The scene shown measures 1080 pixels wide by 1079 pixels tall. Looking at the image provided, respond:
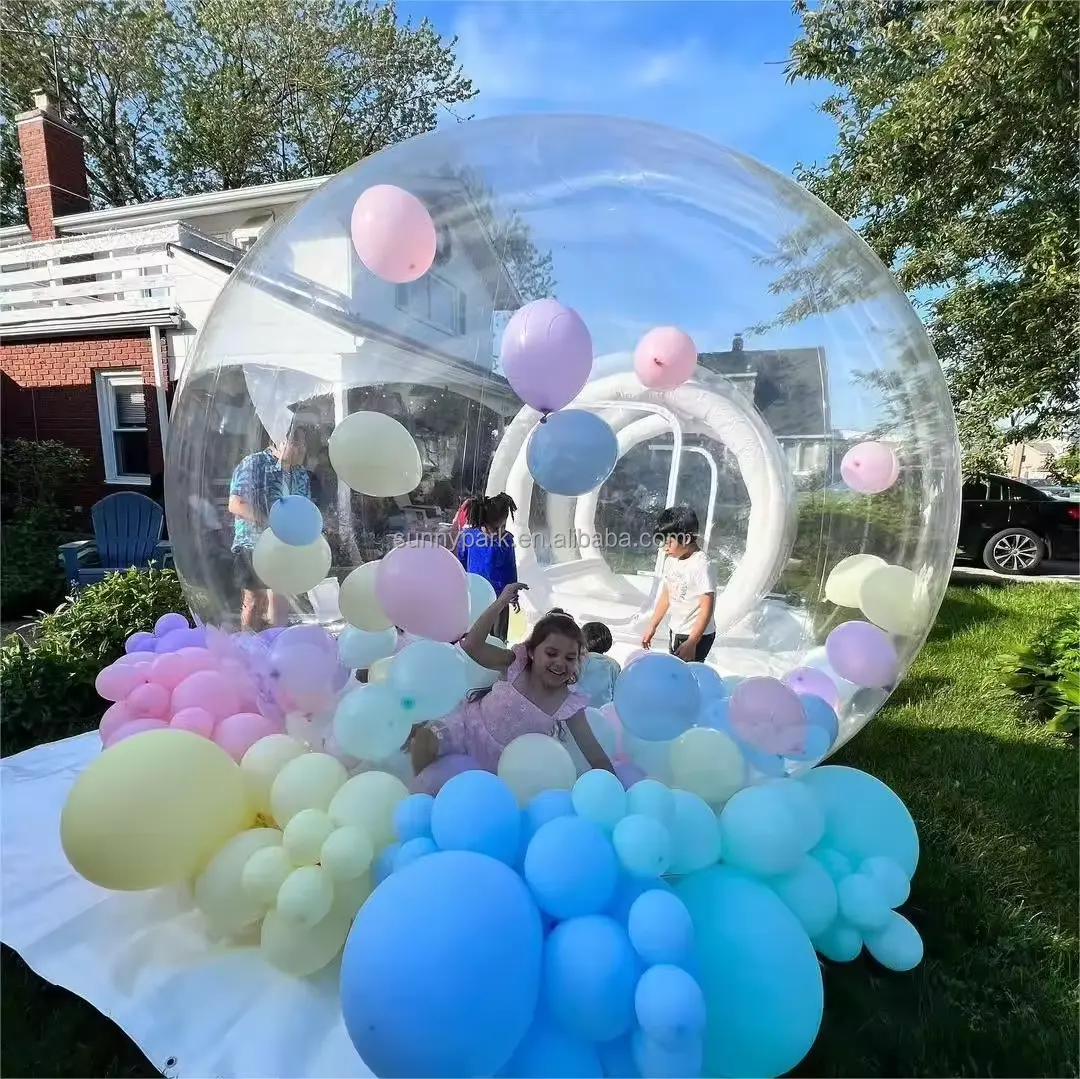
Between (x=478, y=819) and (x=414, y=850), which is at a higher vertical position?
(x=478, y=819)

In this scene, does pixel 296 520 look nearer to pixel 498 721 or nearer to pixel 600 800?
pixel 498 721

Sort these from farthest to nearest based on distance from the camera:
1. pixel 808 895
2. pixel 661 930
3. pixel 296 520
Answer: pixel 296 520 → pixel 808 895 → pixel 661 930

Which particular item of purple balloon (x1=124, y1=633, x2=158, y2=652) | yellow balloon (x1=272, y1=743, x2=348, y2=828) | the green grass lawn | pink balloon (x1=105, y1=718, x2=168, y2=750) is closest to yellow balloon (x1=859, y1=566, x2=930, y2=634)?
the green grass lawn

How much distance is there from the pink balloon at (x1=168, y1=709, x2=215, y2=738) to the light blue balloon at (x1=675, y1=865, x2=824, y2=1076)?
192cm

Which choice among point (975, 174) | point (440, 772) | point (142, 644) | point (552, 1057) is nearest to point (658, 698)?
point (440, 772)

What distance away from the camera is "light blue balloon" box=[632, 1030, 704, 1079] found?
1714mm

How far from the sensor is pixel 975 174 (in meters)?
6.60

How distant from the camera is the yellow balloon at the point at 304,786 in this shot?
2361 millimetres

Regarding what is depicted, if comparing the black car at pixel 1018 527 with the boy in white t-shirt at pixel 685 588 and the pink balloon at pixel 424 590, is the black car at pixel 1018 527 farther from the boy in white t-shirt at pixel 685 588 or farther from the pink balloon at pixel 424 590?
the pink balloon at pixel 424 590

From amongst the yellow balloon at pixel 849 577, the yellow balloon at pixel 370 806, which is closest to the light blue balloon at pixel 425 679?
the yellow balloon at pixel 370 806

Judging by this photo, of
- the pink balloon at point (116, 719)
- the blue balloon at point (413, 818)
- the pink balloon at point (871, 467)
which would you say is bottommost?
the pink balloon at point (116, 719)

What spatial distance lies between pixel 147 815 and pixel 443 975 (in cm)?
114

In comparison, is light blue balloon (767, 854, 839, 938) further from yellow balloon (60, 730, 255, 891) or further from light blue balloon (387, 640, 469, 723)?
yellow balloon (60, 730, 255, 891)

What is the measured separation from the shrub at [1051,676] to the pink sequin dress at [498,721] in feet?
11.0
